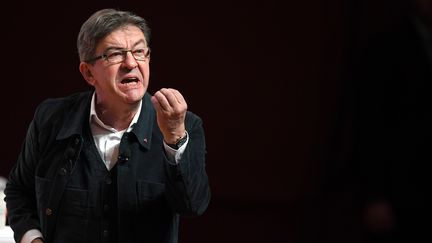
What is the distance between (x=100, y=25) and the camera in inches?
87.5

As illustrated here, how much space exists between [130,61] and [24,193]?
0.54 metres

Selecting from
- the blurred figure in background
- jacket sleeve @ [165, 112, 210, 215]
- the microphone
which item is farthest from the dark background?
the blurred figure in background

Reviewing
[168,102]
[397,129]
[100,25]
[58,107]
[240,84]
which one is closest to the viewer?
[397,129]

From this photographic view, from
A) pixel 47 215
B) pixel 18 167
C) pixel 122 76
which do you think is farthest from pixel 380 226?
pixel 18 167

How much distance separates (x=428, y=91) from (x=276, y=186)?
1.60m

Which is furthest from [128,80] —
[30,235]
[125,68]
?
[30,235]

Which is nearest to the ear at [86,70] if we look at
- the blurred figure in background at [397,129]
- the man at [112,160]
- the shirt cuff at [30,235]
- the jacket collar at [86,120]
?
the man at [112,160]

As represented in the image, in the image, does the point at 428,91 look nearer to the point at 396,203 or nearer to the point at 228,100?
the point at 396,203

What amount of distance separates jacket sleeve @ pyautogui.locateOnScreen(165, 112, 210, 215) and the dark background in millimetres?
805

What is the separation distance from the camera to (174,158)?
7.09 feet

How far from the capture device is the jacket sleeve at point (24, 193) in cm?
238

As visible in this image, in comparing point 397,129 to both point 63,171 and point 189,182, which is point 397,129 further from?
point 63,171

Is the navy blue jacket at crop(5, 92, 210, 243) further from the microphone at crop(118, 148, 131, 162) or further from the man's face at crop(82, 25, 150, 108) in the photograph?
the man's face at crop(82, 25, 150, 108)

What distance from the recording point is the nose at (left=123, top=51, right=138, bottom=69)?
222cm
